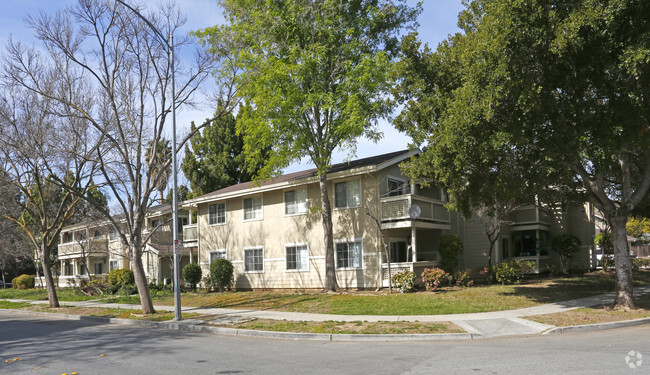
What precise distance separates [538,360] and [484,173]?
9.12 m

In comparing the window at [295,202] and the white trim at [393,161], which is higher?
the white trim at [393,161]

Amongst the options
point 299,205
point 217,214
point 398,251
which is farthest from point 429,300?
point 217,214

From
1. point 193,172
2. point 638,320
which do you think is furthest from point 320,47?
point 193,172

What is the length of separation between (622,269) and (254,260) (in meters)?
18.7

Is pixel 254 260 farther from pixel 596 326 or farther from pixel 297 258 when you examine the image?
pixel 596 326

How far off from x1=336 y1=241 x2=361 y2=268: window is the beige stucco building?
0.16 ft

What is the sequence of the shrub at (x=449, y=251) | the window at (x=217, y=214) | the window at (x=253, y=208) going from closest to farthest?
the shrub at (x=449, y=251) < the window at (x=253, y=208) < the window at (x=217, y=214)

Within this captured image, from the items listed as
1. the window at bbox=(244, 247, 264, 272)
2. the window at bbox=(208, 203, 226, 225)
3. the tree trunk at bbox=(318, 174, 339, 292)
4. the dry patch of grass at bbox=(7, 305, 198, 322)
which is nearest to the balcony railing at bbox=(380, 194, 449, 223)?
the tree trunk at bbox=(318, 174, 339, 292)

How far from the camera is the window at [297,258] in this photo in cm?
2620

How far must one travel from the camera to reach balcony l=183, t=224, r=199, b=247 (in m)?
33.3

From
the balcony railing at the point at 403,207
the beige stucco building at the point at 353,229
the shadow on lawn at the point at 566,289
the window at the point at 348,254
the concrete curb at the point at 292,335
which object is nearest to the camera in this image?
the concrete curb at the point at 292,335

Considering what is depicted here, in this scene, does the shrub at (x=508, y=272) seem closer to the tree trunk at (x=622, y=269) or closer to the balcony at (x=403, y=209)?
the balcony at (x=403, y=209)

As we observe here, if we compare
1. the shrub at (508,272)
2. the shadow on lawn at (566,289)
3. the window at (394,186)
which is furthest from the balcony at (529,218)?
the window at (394,186)

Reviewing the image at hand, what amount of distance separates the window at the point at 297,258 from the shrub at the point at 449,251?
684 centimetres
